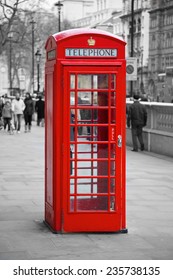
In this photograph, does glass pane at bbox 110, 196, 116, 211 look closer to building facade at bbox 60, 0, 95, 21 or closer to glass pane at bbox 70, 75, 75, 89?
glass pane at bbox 70, 75, 75, 89

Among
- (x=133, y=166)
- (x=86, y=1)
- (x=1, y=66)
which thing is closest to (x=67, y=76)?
(x=133, y=166)

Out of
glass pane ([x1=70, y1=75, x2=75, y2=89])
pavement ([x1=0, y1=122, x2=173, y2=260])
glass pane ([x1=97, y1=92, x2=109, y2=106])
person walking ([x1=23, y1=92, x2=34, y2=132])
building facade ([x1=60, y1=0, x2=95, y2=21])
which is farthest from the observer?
building facade ([x1=60, y1=0, x2=95, y2=21])

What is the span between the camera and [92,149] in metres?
8.50

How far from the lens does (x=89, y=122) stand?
27.9 ft

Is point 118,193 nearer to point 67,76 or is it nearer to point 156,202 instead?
point 67,76

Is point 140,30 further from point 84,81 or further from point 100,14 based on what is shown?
point 84,81

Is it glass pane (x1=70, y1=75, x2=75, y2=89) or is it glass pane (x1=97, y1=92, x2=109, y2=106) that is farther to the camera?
glass pane (x1=97, y1=92, x2=109, y2=106)

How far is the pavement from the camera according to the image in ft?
24.6

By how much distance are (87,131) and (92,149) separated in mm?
217

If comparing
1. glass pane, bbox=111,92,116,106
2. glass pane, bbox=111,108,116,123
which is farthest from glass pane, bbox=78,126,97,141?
glass pane, bbox=111,92,116,106

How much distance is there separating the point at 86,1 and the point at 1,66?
58.9 metres

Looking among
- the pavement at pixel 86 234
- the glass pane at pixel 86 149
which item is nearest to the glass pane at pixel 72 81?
the glass pane at pixel 86 149

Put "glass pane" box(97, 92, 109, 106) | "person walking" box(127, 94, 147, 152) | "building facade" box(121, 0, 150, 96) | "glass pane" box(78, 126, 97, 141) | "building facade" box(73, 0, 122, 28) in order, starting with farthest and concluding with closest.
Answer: "building facade" box(73, 0, 122, 28) < "building facade" box(121, 0, 150, 96) < "person walking" box(127, 94, 147, 152) < "glass pane" box(78, 126, 97, 141) < "glass pane" box(97, 92, 109, 106)

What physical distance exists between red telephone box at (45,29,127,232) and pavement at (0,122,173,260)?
0.94 ft
